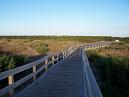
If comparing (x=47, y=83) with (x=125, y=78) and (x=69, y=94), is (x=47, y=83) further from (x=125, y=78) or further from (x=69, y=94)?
(x=125, y=78)

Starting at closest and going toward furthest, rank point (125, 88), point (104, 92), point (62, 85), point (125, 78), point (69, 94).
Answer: point (69, 94), point (62, 85), point (104, 92), point (125, 88), point (125, 78)

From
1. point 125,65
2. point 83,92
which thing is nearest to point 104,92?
point 83,92

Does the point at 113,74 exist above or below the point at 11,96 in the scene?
below

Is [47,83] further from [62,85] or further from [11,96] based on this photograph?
[11,96]

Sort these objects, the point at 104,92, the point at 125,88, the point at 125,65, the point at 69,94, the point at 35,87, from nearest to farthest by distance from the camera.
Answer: the point at 69,94 → the point at 35,87 → the point at 104,92 → the point at 125,88 → the point at 125,65

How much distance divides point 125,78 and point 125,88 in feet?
6.03

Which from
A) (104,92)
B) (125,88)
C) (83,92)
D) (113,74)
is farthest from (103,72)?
(83,92)

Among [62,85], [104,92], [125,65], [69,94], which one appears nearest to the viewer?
[69,94]

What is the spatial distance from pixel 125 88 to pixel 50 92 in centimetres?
1140

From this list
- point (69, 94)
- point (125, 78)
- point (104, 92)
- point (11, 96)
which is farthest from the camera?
point (125, 78)

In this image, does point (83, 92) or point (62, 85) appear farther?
point (62, 85)

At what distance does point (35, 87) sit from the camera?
1061 centimetres

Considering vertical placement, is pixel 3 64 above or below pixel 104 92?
above

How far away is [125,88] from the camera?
2016 centimetres
